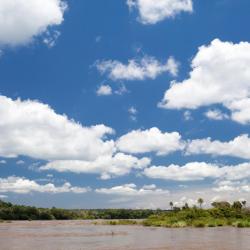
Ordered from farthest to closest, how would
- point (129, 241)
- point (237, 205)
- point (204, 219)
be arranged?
1. point (237, 205)
2. point (204, 219)
3. point (129, 241)

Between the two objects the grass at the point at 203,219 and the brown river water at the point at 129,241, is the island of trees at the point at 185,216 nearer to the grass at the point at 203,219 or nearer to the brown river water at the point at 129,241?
the grass at the point at 203,219

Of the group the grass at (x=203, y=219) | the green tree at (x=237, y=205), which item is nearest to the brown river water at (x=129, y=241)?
the grass at (x=203, y=219)

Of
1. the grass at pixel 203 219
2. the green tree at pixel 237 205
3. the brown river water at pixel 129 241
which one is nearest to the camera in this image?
the brown river water at pixel 129 241

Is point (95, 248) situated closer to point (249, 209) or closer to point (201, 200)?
point (249, 209)

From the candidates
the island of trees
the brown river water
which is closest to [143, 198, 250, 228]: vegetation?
the island of trees

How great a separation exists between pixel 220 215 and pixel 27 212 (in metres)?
86.3

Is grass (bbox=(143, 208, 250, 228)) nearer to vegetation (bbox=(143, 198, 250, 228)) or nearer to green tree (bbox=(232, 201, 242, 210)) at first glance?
vegetation (bbox=(143, 198, 250, 228))

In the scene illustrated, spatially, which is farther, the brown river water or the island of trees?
the island of trees

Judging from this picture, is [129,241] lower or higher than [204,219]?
lower

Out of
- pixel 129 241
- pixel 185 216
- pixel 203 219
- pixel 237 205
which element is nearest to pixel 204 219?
pixel 203 219

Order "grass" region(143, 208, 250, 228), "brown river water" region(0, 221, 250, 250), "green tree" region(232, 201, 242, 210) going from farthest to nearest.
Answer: "green tree" region(232, 201, 242, 210), "grass" region(143, 208, 250, 228), "brown river water" region(0, 221, 250, 250)

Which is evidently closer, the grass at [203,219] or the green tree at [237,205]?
the grass at [203,219]

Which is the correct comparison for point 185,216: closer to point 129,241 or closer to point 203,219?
point 203,219

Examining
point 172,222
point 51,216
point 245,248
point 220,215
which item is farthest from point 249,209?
point 245,248
